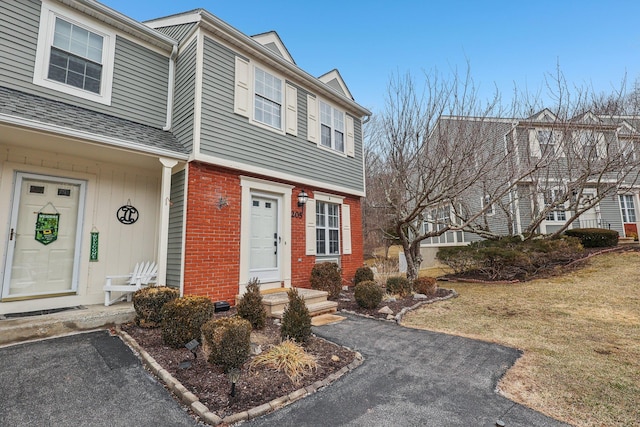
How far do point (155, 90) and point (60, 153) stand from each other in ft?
7.38

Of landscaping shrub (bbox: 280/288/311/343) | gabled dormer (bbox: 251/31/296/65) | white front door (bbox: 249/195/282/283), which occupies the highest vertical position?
gabled dormer (bbox: 251/31/296/65)

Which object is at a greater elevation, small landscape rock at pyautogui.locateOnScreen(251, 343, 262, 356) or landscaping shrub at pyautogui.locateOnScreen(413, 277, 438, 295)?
landscaping shrub at pyautogui.locateOnScreen(413, 277, 438, 295)

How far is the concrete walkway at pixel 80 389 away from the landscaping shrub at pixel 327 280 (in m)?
4.22

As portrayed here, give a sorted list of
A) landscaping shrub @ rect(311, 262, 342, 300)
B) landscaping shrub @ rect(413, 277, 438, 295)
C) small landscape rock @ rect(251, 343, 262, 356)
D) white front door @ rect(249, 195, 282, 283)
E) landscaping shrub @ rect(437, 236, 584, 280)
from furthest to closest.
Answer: landscaping shrub @ rect(437, 236, 584, 280)
landscaping shrub @ rect(413, 277, 438, 295)
landscaping shrub @ rect(311, 262, 342, 300)
white front door @ rect(249, 195, 282, 283)
small landscape rock @ rect(251, 343, 262, 356)

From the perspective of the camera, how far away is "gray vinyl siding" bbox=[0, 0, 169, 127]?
4.98 meters

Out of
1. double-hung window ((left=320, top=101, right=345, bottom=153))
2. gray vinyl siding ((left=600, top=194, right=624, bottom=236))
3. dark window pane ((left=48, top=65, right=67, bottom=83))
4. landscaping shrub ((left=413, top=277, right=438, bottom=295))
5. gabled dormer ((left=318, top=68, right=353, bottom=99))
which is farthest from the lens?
gray vinyl siding ((left=600, top=194, right=624, bottom=236))

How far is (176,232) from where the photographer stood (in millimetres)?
5828

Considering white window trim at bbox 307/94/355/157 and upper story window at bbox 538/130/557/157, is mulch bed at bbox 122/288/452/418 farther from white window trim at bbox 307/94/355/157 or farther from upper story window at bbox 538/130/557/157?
upper story window at bbox 538/130/557/157

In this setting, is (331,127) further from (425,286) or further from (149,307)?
(149,307)

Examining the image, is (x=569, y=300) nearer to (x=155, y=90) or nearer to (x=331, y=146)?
(x=331, y=146)

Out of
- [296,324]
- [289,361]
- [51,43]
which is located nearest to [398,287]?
[296,324]

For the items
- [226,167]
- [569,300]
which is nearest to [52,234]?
[226,167]

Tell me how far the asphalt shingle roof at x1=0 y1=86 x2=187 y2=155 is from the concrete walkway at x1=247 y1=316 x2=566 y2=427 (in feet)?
16.0

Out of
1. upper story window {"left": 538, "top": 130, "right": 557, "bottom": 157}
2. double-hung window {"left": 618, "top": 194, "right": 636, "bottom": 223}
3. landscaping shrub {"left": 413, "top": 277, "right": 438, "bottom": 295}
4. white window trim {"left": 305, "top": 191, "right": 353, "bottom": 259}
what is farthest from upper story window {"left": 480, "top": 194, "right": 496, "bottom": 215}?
double-hung window {"left": 618, "top": 194, "right": 636, "bottom": 223}
